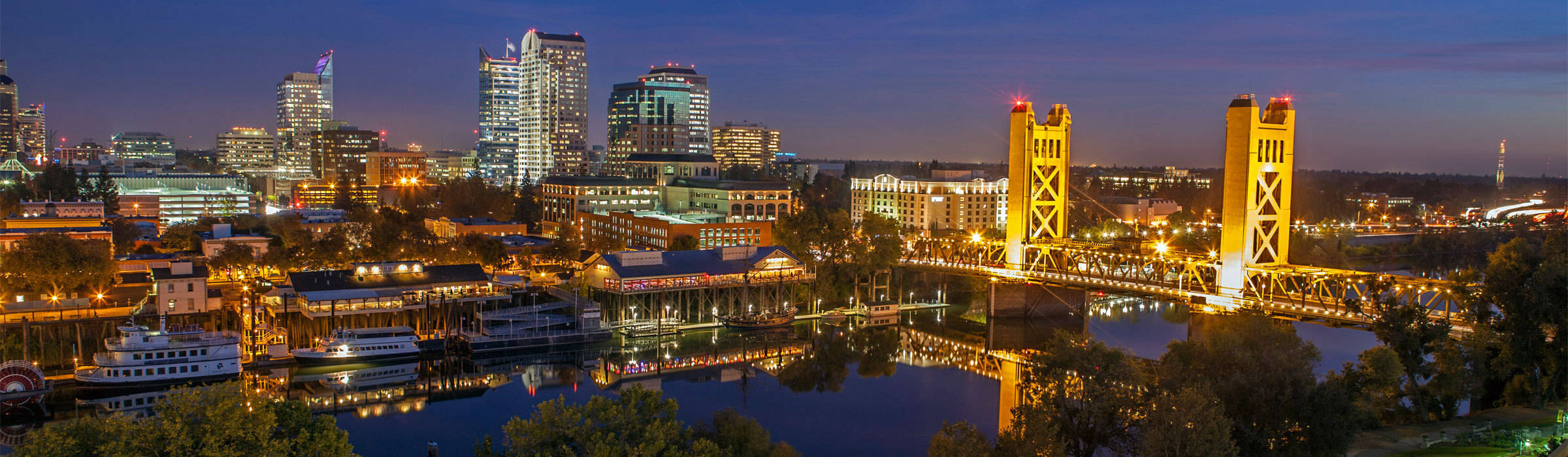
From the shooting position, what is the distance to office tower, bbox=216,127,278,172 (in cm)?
15875

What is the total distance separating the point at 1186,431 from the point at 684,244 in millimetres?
42399

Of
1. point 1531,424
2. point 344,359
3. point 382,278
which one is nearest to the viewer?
point 1531,424

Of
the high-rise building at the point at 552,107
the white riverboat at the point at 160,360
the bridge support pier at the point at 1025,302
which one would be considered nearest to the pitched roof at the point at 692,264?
the bridge support pier at the point at 1025,302

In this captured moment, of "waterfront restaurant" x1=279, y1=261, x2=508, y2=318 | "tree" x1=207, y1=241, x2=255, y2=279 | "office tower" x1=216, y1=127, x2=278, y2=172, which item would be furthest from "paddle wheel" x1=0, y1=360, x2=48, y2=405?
"office tower" x1=216, y1=127, x2=278, y2=172

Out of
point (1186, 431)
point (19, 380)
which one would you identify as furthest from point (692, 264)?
point (1186, 431)

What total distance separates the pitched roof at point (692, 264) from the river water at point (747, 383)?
3215 millimetres

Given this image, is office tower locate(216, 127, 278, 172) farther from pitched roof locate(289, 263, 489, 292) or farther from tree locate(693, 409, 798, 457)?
tree locate(693, 409, 798, 457)

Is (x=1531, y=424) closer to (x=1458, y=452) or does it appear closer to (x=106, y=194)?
(x=1458, y=452)

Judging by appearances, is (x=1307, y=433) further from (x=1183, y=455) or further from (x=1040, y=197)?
(x=1040, y=197)

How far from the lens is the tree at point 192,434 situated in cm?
1356

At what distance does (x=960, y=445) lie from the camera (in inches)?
638

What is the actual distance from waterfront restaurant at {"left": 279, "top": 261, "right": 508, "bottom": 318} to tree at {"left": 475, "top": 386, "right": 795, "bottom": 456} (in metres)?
25.0

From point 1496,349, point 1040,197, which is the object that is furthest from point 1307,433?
point 1040,197

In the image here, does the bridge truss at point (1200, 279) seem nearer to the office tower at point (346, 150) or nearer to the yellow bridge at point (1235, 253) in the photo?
the yellow bridge at point (1235, 253)
